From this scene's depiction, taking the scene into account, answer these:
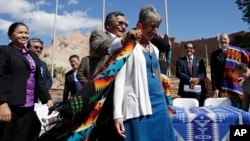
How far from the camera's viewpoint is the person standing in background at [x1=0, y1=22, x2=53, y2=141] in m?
2.61

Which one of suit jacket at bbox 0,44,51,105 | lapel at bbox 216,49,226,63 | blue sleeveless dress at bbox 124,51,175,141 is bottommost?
blue sleeveless dress at bbox 124,51,175,141

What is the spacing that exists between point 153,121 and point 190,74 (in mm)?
3227

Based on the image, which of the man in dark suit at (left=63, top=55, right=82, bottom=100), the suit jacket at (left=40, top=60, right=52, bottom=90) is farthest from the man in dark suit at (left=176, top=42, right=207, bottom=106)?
the suit jacket at (left=40, top=60, right=52, bottom=90)

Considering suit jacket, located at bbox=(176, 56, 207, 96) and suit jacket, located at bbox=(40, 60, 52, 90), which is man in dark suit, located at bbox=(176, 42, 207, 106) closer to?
suit jacket, located at bbox=(176, 56, 207, 96)

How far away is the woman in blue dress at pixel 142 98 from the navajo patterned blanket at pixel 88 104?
0.19 feet

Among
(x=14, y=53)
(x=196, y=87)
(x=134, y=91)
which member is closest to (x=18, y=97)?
(x=14, y=53)

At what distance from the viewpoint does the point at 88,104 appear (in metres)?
2.02

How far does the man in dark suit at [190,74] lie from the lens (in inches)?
204

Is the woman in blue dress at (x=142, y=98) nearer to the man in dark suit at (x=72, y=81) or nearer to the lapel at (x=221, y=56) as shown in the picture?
the lapel at (x=221, y=56)

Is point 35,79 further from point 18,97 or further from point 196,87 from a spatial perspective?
point 196,87

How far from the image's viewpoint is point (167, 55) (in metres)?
2.55

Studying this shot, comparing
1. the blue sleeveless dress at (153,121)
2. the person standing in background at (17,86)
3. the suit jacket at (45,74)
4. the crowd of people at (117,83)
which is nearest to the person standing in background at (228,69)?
the suit jacket at (45,74)

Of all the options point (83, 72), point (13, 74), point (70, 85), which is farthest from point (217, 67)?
point (13, 74)

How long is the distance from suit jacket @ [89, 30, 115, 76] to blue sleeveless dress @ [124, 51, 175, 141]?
0.25m
